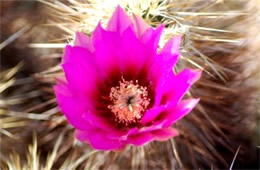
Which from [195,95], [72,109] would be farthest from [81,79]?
[195,95]

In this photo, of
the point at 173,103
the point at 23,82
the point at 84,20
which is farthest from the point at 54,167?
the point at 173,103

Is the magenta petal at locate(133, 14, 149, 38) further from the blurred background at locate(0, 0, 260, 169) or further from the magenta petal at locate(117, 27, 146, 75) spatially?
the blurred background at locate(0, 0, 260, 169)

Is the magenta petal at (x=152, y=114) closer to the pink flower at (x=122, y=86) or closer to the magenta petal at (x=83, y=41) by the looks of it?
the pink flower at (x=122, y=86)

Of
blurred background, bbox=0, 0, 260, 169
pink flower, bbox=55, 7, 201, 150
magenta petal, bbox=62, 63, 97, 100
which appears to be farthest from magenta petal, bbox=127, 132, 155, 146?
blurred background, bbox=0, 0, 260, 169

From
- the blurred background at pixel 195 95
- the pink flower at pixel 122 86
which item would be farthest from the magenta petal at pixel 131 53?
the blurred background at pixel 195 95

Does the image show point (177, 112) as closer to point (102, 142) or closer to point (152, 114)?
point (152, 114)

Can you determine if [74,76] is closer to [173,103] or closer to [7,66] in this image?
[173,103]

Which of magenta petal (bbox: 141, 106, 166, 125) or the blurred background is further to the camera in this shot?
the blurred background
